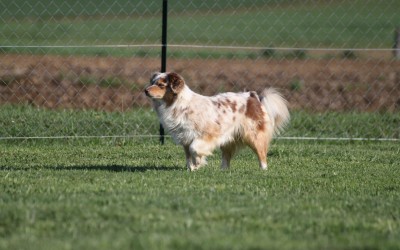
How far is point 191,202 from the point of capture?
21.5 ft

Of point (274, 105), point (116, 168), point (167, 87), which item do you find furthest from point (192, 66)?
point (116, 168)

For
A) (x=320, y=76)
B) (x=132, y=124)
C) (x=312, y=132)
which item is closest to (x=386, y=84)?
(x=320, y=76)

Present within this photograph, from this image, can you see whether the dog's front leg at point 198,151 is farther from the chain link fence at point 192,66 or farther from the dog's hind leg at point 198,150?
the chain link fence at point 192,66

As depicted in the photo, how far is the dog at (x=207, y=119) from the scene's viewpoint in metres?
8.93

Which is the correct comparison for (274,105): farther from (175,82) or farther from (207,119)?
(175,82)

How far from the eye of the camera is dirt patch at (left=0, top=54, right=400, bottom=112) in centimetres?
1628

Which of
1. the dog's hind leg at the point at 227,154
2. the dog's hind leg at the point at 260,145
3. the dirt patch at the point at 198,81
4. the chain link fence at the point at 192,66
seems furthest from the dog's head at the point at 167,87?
the dirt patch at the point at 198,81

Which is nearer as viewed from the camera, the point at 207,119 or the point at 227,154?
the point at 207,119

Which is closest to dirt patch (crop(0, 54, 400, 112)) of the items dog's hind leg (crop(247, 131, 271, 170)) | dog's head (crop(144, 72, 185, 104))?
dog's hind leg (crop(247, 131, 271, 170))

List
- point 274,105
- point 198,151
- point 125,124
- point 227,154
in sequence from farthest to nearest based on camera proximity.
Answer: point 125,124 → point 274,105 → point 227,154 → point 198,151

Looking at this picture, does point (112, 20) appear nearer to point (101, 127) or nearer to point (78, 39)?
point (78, 39)

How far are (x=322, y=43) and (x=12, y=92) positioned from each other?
15.7 m

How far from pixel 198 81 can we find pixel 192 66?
1852 millimetres

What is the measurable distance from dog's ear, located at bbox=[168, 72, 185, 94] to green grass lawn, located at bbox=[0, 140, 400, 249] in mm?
791
